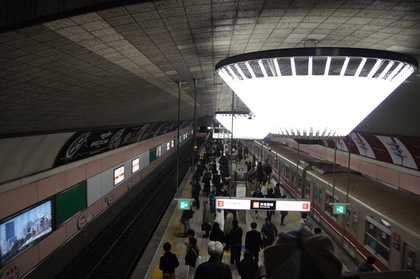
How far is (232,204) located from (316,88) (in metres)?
4.90

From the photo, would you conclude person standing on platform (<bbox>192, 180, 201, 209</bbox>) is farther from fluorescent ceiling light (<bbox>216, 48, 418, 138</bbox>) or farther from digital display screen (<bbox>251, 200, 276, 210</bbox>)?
fluorescent ceiling light (<bbox>216, 48, 418, 138</bbox>)

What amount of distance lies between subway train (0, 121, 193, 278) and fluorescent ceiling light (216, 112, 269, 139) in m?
4.20

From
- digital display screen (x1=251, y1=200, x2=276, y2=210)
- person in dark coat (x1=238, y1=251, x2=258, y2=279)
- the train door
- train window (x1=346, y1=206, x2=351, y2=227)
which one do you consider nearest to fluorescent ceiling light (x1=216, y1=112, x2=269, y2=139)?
train window (x1=346, y1=206, x2=351, y2=227)

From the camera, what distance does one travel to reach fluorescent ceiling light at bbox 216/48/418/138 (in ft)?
10.0

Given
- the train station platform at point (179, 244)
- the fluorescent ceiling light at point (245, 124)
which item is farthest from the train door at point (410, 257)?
the fluorescent ceiling light at point (245, 124)

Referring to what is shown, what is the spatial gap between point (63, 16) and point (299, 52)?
7.47ft

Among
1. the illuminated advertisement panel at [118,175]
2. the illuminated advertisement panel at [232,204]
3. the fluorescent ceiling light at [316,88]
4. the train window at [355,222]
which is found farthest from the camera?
the illuminated advertisement panel at [118,175]

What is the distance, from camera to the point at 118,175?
14430 millimetres

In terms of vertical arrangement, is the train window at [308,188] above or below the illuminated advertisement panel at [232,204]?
below

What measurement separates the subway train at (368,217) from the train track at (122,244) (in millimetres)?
6300

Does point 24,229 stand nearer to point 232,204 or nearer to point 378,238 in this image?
point 232,204

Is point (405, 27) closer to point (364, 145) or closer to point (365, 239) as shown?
point (365, 239)

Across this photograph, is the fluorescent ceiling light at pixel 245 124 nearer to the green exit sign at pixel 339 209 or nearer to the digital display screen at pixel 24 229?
the green exit sign at pixel 339 209

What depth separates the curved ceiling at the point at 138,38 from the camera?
324cm
